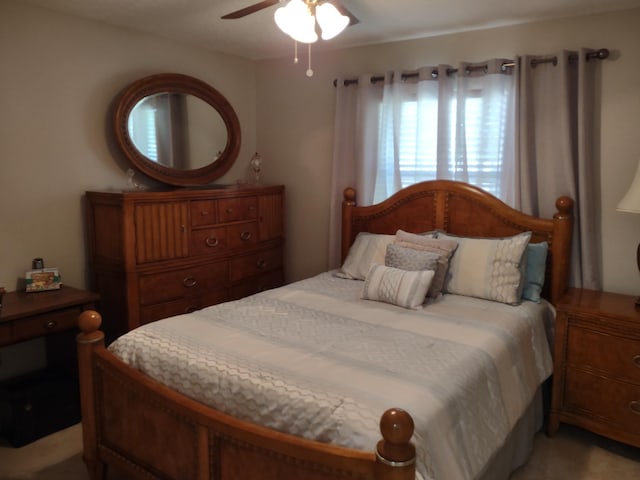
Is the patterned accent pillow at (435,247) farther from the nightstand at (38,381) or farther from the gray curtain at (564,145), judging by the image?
the nightstand at (38,381)

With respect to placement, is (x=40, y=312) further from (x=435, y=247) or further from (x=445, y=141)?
(x=445, y=141)

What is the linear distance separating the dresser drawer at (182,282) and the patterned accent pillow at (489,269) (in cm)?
158

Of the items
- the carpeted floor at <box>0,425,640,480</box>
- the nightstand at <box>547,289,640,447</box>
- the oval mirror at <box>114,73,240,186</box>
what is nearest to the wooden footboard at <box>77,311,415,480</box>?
the carpeted floor at <box>0,425,640,480</box>

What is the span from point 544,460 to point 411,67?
2.55m

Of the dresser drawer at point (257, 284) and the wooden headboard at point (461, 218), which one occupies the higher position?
the wooden headboard at point (461, 218)

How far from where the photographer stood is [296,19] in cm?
202

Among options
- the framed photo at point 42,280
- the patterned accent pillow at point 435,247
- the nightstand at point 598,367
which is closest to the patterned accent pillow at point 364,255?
the patterned accent pillow at point 435,247

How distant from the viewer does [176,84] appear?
11.5 ft

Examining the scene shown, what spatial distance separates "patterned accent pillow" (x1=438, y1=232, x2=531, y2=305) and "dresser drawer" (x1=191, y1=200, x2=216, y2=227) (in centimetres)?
163

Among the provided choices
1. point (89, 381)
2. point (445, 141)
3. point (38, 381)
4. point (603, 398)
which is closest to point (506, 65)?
point (445, 141)

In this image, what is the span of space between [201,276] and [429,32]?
7.33ft

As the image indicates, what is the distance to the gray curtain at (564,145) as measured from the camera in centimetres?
283

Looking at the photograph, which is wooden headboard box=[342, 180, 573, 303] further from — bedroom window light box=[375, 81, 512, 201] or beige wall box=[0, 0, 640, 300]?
beige wall box=[0, 0, 640, 300]

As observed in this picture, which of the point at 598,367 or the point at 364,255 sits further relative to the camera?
the point at 364,255
